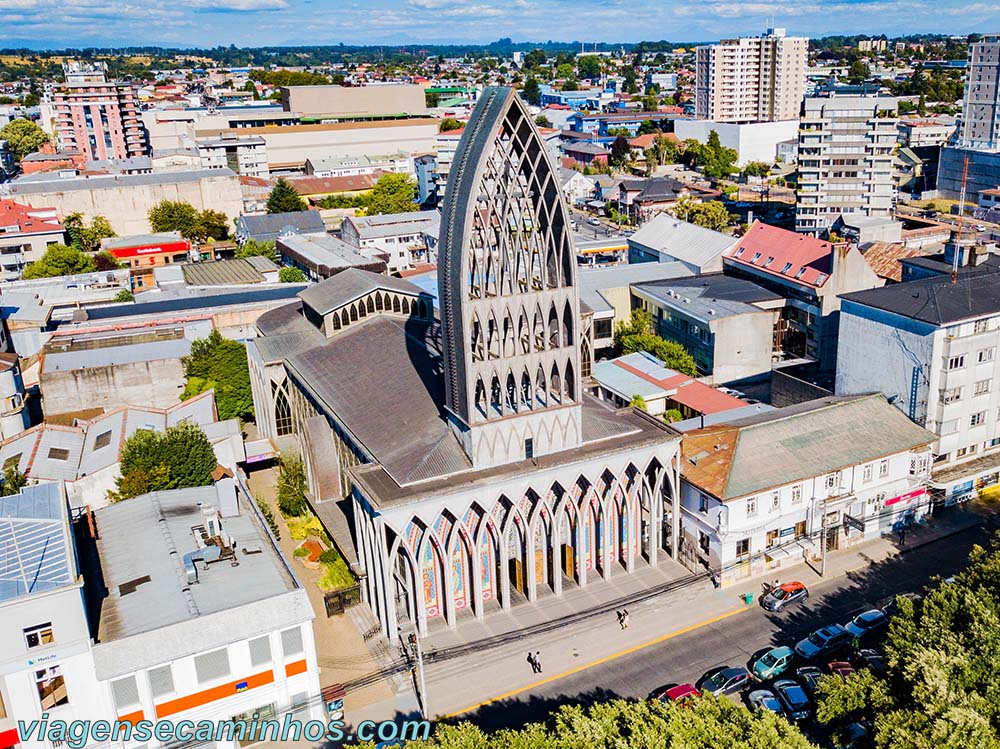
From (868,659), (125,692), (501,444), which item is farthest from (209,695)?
Result: (868,659)

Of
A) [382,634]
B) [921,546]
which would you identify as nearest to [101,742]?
[382,634]

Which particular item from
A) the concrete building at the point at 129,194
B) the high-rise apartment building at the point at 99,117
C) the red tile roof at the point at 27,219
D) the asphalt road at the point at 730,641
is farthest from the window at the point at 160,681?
the high-rise apartment building at the point at 99,117

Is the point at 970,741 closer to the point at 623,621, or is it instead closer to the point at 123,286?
the point at 623,621

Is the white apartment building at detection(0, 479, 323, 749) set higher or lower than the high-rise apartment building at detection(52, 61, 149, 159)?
lower

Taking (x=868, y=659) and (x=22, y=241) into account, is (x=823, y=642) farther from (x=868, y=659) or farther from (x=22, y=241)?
(x=22, y=241)

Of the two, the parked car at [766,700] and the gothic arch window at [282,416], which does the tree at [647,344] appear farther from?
the parked car at [766,700]

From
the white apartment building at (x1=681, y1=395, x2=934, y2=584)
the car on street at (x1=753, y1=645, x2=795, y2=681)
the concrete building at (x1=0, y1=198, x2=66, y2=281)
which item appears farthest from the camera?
the concrete building at (x1=0, y1=198, x2=66, y2=281)

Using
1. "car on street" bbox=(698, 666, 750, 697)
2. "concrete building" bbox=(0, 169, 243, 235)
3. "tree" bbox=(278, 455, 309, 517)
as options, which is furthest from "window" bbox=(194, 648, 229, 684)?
"concrete building" bbox=(0, 169, 243, 235)

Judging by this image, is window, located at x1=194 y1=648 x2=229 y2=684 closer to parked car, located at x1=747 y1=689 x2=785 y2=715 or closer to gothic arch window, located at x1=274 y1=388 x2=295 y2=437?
parked car, located at x1=747 y1=689 x2=785 y2=715
